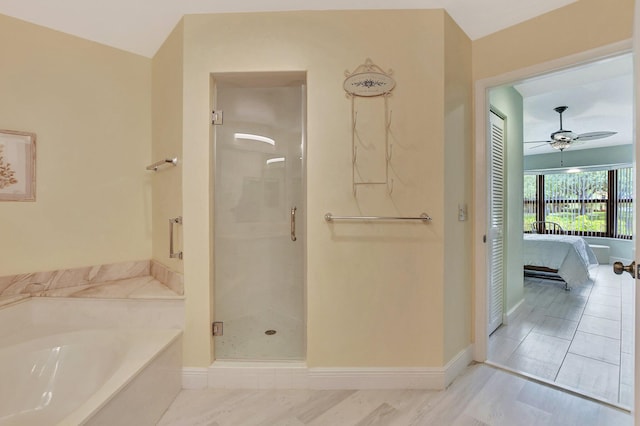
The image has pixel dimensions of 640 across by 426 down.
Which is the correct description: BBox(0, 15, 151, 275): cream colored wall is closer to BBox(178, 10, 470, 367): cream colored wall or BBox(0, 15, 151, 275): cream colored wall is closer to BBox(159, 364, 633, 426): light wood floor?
BBox(178, 10, 470, 367): cream colored wall

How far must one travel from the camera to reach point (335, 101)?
176 centimetres

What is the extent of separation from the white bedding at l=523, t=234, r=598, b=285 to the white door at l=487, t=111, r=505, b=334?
6.15 ft

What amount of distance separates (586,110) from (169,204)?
518 centimetres

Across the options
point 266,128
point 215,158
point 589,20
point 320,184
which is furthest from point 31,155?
point 589,20

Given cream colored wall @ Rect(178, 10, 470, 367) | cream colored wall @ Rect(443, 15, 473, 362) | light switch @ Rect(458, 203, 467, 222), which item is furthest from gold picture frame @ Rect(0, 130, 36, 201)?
light switch @ Rect(458, 203, 467, 222)

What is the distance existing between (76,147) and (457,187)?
2687 mm

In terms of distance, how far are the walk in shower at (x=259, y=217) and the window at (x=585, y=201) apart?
21.8 feet

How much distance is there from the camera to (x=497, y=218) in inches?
101

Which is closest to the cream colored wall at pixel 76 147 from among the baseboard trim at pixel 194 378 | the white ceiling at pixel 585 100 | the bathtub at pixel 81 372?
the bathtub at pixel 81 372

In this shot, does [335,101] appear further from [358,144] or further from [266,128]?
[266,128]

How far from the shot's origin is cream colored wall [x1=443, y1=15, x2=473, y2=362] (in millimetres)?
1807

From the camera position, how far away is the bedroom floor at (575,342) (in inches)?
72.0

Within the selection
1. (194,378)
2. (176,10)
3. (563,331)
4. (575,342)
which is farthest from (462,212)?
(176,10)

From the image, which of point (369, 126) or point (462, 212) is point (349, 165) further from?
point (462, 212)
